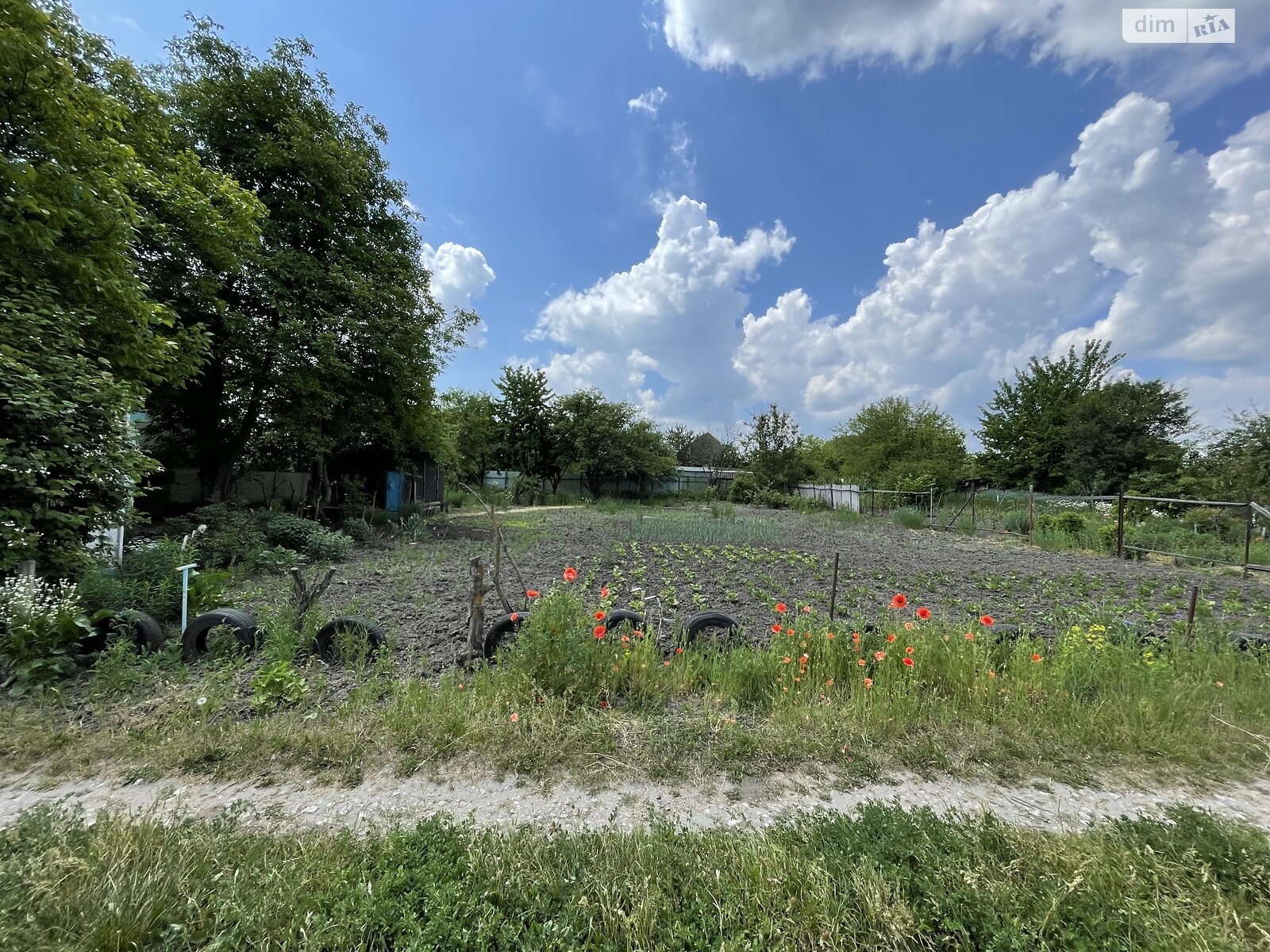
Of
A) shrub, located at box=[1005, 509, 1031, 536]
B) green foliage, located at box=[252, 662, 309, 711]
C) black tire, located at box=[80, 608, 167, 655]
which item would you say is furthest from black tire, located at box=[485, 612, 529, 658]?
shrub, located at box=[1005, 509, 1031, 536]

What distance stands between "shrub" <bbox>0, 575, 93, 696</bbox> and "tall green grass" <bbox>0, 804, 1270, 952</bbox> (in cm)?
210

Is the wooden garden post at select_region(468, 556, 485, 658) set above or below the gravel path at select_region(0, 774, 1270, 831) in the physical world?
above

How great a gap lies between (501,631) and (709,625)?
73.4 inches

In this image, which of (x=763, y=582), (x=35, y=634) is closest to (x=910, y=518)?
(x=763, y=582)

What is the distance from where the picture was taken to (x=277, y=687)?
2.99 meters

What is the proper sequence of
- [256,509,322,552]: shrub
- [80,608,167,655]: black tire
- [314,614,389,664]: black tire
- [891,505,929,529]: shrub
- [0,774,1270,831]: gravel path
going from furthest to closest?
1. [891,505,929,529]: shrub
2. [256,509,322,552]: shrub
3. [314,614,389,664]: black tire
4. [80,608,167,655]: black tire
5. [0,774,1270,831]: gravel path

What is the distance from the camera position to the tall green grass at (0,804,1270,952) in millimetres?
1358

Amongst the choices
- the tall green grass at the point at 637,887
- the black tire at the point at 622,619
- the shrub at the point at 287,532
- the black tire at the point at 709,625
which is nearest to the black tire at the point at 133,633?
the tall green grass at the point at 637,887

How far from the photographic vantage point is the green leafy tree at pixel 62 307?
3.73 m

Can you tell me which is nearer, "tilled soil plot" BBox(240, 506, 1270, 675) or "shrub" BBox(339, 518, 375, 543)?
"tilled soil plot" BBox(240, 506, 1270, 675)

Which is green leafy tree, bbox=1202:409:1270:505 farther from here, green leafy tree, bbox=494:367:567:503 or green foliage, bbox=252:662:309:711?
green leafy tree, bbox=494:367:567:503

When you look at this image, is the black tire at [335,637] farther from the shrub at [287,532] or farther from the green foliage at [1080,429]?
the green foliage at [1080,429]

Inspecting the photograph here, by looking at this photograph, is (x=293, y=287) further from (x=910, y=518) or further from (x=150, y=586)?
(x=910, y=518)

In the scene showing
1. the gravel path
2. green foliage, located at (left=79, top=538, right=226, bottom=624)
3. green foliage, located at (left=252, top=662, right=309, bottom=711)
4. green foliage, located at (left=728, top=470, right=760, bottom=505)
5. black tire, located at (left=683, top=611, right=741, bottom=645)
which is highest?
green foliage, located at (left=728, top=470, right=760, bottom=505)
